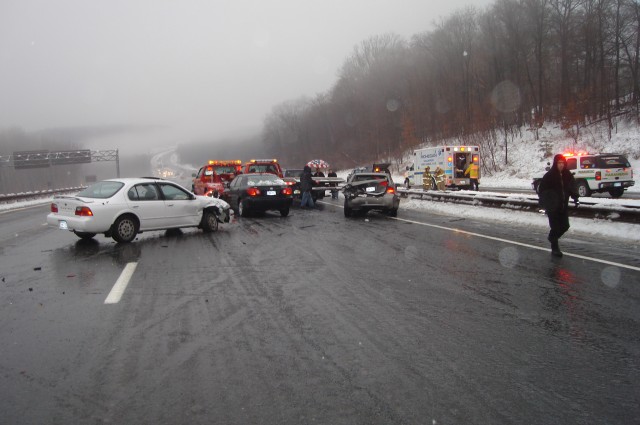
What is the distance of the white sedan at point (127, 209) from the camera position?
34.4 ft

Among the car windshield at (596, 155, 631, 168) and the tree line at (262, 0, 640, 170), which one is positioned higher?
the tree line at (262, 0, 640, 170)

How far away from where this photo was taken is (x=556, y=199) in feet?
28.1

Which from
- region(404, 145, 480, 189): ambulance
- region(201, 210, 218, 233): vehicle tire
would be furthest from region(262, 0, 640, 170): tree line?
region(201, 210, 218, 233): vehicle tire

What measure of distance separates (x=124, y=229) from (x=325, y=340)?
315 inches

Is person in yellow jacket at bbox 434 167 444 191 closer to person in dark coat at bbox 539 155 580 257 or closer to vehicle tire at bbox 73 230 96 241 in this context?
person in dark coat at bbox 539 155 580 257

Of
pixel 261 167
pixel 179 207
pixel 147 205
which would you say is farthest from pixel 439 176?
pixel 147 205

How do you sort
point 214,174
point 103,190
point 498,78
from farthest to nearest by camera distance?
1. point 498,78
2. point 214,174
3. point 103,190

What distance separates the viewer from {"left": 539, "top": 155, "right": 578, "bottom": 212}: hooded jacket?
8562 millimetres

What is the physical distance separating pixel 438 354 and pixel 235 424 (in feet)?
6.17

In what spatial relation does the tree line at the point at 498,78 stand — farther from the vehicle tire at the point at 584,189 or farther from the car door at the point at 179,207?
the car door at the point at 179,207

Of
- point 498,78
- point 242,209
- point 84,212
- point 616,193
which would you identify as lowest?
point 616,193

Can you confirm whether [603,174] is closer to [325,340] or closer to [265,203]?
[265,203]

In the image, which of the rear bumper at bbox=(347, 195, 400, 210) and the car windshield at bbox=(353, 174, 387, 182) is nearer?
the rear bumper at bbox=(347, 195, 400, 210)

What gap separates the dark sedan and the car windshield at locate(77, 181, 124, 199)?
5940mm
